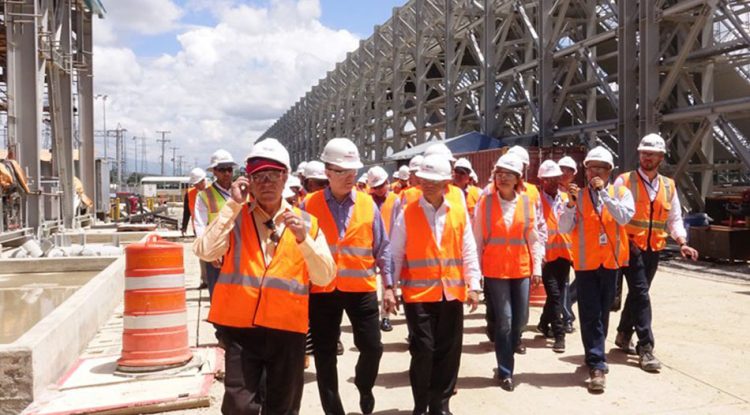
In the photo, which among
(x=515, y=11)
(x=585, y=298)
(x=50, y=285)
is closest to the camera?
(x=585, y=298)

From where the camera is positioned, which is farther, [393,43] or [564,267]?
[393,43]

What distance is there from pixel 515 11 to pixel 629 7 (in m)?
6.68

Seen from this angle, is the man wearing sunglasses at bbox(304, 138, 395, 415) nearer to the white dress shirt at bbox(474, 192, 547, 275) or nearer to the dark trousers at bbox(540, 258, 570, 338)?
the white dress shirt at bbox(474, 192, 547, 275)

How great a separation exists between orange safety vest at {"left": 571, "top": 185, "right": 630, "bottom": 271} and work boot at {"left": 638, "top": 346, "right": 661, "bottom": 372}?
2.71ft

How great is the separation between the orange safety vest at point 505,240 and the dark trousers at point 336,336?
1.26m

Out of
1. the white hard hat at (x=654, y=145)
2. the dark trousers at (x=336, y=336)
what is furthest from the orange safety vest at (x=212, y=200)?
the white hard hat at (x=654, y=145)

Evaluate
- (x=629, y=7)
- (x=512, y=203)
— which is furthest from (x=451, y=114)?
(x=512, y=203)

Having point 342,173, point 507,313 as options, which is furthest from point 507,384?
point 342,173

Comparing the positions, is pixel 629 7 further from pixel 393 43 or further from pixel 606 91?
pixel 393 43

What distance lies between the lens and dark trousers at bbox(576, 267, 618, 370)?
5477 mm

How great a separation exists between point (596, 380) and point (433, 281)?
1785mm

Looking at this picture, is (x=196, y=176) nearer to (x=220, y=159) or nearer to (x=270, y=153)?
(x=220, y=159)

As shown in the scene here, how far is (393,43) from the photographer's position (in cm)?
3372

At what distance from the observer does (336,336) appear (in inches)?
184
